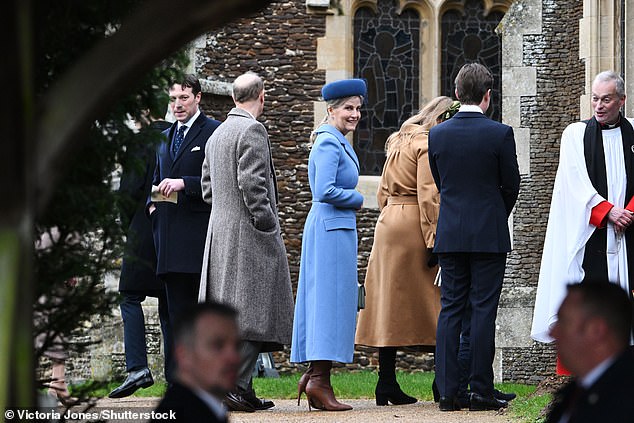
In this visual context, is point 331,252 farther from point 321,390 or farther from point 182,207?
point 182,207

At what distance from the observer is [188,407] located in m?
3.18

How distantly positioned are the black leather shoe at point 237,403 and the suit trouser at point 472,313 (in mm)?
1205

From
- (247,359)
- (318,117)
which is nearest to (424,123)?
(247,359)

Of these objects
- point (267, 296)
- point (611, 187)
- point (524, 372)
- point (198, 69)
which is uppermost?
point (198, 69)

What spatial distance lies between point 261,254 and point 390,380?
4.66 ft

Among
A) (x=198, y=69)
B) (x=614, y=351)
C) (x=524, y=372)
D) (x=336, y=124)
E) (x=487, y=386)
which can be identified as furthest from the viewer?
(x=198, y=69)

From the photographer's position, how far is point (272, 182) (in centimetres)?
810

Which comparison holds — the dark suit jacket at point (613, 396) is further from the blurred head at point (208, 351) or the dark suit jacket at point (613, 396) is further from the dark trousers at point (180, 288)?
the dark trousers at point (180, 288)

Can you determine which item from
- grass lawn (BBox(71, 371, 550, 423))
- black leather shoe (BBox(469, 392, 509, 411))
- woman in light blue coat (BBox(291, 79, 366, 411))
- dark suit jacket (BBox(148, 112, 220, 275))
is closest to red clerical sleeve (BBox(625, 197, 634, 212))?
grass lawn (BBox(71, 371, 550, 423))

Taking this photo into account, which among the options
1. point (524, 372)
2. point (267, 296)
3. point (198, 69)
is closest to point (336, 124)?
point (267, 296)

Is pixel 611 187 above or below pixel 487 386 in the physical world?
above

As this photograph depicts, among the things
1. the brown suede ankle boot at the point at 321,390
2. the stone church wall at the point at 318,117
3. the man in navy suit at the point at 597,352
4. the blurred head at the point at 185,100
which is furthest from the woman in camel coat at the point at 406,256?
the stone church wall at the point at 318,117

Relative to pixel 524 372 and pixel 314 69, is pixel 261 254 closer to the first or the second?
pixel 524 372

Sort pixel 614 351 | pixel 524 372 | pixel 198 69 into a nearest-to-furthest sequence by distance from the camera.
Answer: pixel 614 351 → pixel 524 372 → pixel 198 69
